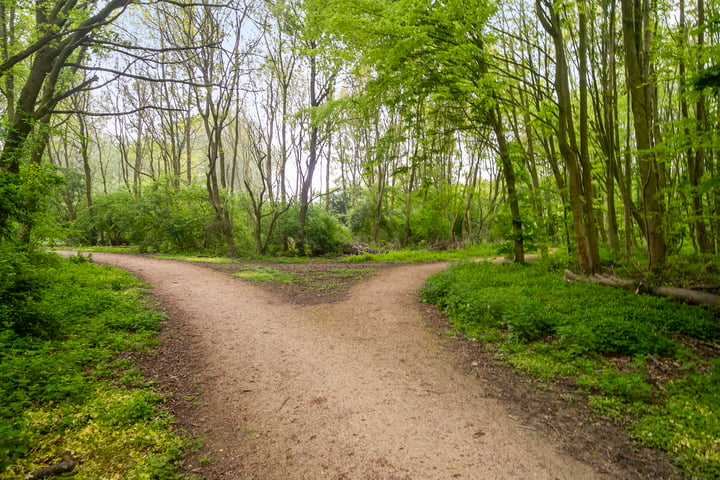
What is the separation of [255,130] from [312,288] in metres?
12.9

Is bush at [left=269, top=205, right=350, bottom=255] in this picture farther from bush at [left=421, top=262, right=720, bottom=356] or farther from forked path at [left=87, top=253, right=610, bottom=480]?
forked path at [left=87, top=253, right=610, bottom=480]

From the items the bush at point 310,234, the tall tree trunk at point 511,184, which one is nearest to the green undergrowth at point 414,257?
the bush at point 310,234

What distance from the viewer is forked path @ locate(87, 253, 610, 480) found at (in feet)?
9.21

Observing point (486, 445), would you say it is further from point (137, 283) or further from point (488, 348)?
point (137, 283)

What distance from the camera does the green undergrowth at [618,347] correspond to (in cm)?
315

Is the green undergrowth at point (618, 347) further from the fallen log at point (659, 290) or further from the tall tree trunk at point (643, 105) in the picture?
the tall tree trunk at point (643, 105)

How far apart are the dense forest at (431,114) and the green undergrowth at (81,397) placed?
82.3 inches

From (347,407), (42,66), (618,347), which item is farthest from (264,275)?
(618,347)

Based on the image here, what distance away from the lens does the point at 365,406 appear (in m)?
3.65

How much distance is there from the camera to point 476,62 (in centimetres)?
792

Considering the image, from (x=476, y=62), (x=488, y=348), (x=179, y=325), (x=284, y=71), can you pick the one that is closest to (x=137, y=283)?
(x=179, y=325)

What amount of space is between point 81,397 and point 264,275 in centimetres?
668

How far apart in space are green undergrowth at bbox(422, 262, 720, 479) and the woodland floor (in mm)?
283

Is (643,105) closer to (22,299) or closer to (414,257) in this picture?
(414,257)
